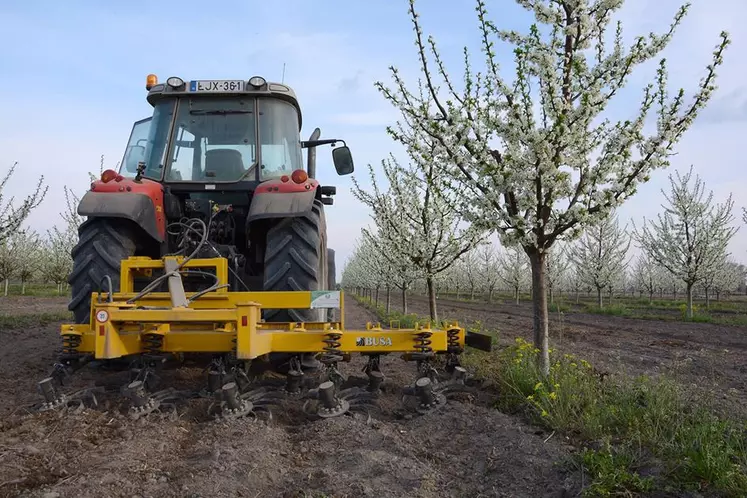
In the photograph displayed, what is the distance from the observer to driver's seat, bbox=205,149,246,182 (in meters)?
5.46

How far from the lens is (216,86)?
562 cm

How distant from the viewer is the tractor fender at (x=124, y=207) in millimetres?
4668

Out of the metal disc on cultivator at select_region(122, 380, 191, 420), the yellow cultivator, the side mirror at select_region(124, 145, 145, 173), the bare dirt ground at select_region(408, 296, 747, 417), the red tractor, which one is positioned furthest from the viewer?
the bare dirt ground at select_region(408, 296, 747, 417)

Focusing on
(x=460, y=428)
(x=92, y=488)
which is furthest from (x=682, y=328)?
(x=92, y=488)

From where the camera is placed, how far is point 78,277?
Result: 15.6ft

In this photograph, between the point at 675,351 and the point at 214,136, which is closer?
the point at 214,136

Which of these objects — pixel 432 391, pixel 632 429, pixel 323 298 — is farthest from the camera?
pixel 432 391

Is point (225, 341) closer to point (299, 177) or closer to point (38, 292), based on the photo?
point (299, 177)

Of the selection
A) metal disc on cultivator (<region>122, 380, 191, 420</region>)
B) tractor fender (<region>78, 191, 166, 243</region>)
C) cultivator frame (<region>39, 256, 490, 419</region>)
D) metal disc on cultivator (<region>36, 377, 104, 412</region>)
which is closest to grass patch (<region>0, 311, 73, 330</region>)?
tractor fender (<region>78, 191, 166, 243</region>)

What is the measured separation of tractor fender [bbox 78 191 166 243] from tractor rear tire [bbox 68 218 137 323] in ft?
0.66

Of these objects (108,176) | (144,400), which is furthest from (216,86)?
(144,400)

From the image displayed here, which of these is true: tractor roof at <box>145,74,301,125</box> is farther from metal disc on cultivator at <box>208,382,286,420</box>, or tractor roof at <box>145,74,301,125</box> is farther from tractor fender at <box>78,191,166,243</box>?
metal disc on cultivator at <box>208,382,286,420</box>

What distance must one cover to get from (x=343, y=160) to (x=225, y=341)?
8.00ft

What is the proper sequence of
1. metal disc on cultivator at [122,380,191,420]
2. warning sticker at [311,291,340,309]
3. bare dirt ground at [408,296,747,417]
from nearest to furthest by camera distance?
metal disc on cultivator at [122,380,191,420] → warning sticker at [311,291,340,309] → bare dirt ground at [408,296,747,417]
